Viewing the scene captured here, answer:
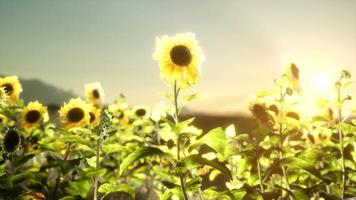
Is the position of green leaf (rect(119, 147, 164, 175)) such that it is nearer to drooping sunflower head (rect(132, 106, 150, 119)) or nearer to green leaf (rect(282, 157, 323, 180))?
green leaf (rect(282, 157, 323, 180))

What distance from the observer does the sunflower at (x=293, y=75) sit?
10.9 ft

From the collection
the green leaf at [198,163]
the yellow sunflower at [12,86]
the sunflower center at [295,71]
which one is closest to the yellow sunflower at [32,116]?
the yellow sunflower at [12,86]

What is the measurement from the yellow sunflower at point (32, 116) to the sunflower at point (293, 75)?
2.28 meters

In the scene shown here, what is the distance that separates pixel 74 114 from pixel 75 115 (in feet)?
0.04

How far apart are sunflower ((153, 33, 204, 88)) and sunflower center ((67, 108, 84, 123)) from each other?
1355mm

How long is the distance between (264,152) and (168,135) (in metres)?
0.68

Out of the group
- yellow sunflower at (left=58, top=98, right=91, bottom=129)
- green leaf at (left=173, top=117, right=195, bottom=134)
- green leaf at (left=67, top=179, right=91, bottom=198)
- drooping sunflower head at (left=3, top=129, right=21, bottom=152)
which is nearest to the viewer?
green leaf at (left=173, top=117, right=195, bottom=134)

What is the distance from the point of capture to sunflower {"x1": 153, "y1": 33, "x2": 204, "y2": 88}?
9.46 ft

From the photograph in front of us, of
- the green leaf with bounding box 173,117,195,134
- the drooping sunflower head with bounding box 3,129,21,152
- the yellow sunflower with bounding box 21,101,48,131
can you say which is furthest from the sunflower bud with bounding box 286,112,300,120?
the yellow sunflower with bounding box 21,101,48,131

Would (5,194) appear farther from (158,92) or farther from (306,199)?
(306,199)

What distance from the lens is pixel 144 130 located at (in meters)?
5.54

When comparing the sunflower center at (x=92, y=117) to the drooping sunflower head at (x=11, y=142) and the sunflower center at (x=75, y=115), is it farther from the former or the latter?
the drooping sunflower head at (x=11, y=142)

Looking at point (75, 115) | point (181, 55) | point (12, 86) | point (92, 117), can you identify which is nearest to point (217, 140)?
point (181, 55)

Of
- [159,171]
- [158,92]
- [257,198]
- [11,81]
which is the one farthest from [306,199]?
[11,81]
